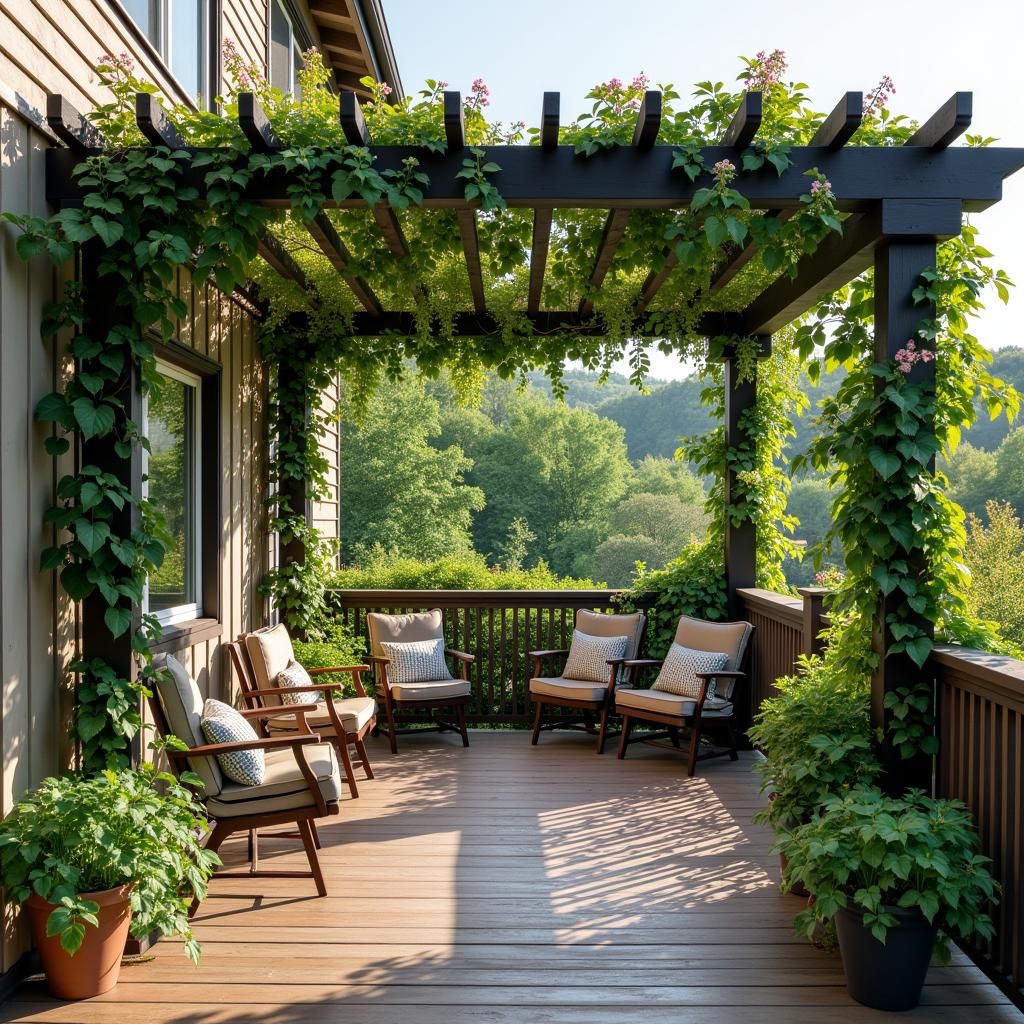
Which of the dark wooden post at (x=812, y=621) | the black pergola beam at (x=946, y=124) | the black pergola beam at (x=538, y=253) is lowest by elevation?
the dark wooden post at (x=812, y=621)

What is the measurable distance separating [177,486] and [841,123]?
11.5 feet

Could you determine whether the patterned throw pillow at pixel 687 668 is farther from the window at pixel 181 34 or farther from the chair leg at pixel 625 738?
the window at pixel 181 34

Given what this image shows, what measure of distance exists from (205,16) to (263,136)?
2.29m

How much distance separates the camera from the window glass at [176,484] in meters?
4.45

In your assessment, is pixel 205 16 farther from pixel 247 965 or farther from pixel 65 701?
pixel 247 965

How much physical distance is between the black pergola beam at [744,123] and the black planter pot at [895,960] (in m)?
2.51

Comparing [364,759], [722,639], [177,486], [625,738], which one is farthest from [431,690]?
[177,486]

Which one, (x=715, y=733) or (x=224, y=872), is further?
Result: (x=715, y=733)

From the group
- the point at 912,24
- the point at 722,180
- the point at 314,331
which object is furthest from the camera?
the point at 912,24

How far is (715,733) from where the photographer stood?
645cm

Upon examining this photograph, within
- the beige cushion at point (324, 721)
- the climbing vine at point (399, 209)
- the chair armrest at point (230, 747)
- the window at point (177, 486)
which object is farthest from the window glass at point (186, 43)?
the beige cushion at point (324, 721)

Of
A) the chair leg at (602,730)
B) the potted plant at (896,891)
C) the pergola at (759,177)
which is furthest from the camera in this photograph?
the chair leg at (602,730)

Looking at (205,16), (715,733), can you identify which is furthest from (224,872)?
(205,16)

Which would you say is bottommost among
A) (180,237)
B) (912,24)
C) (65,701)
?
(65,701)
